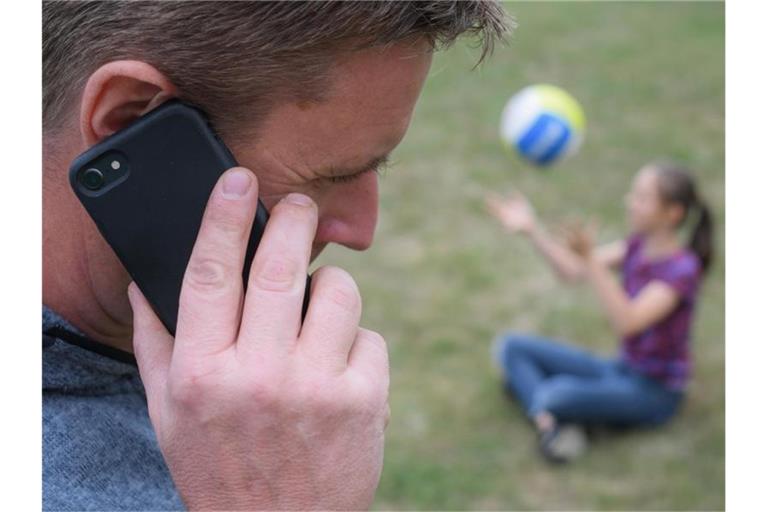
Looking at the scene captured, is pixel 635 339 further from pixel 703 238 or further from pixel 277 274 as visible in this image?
pixel 277 274

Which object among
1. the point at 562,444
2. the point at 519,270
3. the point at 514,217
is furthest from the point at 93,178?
the point at 519,270

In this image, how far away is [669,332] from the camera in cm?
498

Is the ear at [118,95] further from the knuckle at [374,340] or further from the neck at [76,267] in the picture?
the knuckle at [374,340]

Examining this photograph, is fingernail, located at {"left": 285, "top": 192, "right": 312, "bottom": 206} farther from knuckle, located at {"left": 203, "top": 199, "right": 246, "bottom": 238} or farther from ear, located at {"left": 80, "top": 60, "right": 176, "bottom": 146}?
ear, located at {"left": 80, "top": 60, "right": 176, "bottom": 146}

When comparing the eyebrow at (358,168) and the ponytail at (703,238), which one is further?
the ponytail at (703,238)

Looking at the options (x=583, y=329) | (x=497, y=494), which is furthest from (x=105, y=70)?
(x=583, y=329)

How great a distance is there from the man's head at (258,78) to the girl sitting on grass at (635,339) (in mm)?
3574

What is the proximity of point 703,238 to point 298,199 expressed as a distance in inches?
162

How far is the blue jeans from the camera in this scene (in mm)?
4984

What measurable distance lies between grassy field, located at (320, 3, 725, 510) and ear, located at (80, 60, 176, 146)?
92 centimetres

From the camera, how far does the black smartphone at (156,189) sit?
4.63 feet

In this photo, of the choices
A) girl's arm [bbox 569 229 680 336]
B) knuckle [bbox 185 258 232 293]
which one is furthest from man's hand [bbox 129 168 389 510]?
girl's arm [bbox 569 229 680 336]

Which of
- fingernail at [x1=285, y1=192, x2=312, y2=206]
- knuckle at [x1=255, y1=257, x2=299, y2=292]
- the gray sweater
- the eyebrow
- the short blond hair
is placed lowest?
the gray sweater

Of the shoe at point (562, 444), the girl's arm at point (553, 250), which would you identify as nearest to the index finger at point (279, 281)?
the shoe at point (562, 444)
